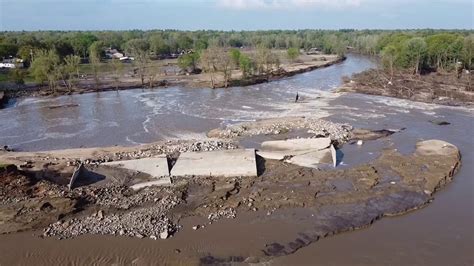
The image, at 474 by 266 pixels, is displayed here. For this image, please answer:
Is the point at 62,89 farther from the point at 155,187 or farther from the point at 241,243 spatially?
the point at 241,243

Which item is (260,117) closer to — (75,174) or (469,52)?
(75,174)

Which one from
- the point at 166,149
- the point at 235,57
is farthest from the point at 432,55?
the point at 166,149

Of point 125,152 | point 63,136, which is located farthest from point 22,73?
point 125,152

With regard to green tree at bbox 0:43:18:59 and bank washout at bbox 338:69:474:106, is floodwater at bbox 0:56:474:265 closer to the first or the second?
bank washout at bbox 338:69:474:106

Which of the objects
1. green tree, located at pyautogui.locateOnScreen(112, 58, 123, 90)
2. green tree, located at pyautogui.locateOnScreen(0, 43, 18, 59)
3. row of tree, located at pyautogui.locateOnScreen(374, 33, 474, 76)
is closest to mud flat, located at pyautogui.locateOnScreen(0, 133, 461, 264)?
green tree, located at pyautogui.locateOnScreen(112, 58, 123, 90)

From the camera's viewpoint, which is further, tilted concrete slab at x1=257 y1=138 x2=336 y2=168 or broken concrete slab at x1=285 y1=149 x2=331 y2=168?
tilted concrete slab at x1=257 y1=138 x2=336 y2=168

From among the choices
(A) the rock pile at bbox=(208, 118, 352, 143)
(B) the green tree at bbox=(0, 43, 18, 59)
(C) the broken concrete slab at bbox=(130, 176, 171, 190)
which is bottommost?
(C) the broken concrete slab at bbox=(130, 176, 171, 190)
